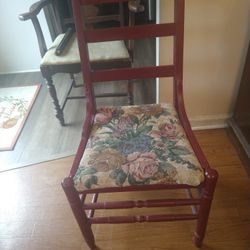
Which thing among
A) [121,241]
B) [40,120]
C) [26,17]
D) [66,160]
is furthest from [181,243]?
[26,17]

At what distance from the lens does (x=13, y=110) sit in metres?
1.93

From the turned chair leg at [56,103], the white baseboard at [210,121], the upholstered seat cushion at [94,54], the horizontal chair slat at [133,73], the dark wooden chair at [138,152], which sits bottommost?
the white baseboard at [210,121]

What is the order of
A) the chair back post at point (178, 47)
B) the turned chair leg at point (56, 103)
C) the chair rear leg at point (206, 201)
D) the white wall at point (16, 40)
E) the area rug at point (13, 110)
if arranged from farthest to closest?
the white wall at point (16, 40), the area rug at point (13, 110), the turned chair leg at point (56, 103), the chair back post at point (178, 47), the chair rear leg at point (206, 201)

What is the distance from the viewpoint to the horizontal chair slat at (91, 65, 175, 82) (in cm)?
102

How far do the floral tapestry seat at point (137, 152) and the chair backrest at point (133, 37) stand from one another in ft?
0.38

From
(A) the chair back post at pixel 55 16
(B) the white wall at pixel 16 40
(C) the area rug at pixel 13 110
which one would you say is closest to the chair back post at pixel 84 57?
(C) the area rug at pixel 13 110

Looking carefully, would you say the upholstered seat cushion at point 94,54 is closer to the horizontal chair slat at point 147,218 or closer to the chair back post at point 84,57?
the chair back post at point 84,57

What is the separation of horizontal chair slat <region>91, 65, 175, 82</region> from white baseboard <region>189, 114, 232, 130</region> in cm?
61

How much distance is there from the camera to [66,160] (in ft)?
4.96

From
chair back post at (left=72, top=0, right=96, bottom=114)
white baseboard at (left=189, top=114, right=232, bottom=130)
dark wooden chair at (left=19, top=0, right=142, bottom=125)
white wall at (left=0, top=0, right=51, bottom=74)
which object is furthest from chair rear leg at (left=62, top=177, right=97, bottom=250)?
white wall at (left=0, top=0, right=51, bottom=74)

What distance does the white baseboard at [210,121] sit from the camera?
156 cm

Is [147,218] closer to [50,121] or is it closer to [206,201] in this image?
[206,201]

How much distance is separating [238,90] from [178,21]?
27.1 inches

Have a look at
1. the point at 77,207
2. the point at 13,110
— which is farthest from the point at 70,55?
the point at 77,207
